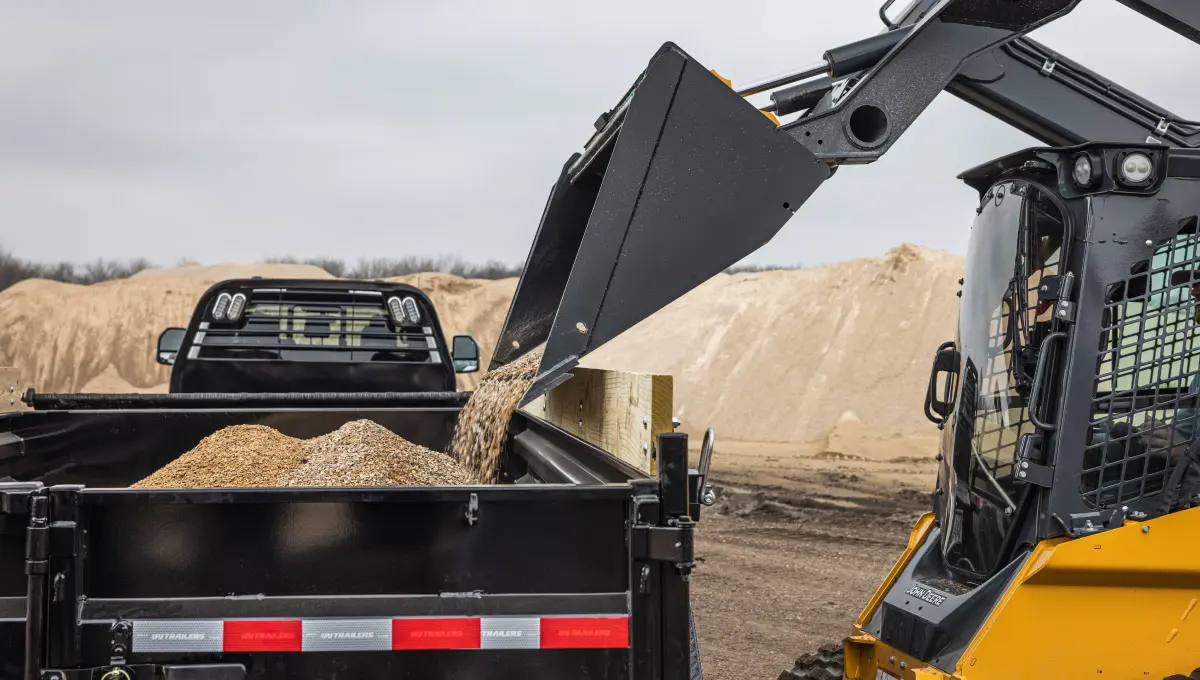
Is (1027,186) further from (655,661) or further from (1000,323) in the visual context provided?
(655,661)

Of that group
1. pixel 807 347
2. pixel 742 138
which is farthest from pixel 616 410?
pixel 807 347

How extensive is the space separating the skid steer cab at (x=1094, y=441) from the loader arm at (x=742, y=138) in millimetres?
728

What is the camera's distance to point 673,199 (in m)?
3.93

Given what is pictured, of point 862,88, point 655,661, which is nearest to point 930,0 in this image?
point 862,88

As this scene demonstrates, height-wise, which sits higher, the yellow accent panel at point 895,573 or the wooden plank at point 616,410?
the wooden plank at point 616,410

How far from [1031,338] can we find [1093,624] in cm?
105

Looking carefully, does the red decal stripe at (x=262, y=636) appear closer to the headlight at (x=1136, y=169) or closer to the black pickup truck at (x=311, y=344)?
the headlight at (x=1136, y=169)

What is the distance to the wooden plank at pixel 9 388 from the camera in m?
4.46

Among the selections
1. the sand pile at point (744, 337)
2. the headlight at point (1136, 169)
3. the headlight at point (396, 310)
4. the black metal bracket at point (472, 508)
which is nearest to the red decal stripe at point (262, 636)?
the black metal bracket at point (472, 508)

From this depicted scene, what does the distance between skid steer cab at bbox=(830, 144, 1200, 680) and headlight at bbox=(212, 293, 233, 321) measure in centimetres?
474

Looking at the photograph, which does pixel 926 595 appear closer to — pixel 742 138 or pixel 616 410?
pixel 616 410

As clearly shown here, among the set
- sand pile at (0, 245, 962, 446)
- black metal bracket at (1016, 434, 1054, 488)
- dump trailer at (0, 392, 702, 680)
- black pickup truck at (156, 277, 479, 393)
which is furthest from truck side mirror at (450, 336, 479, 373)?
sand pile at (0, 245, 962, 446)

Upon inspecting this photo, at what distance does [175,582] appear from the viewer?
254cm

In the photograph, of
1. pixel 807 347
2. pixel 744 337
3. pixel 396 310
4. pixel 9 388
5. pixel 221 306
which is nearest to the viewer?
pixel 9 388
